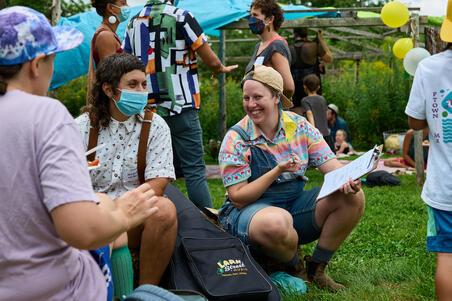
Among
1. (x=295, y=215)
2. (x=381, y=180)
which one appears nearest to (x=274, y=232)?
(x=295, y=215)

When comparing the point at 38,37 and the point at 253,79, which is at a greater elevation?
the point at 38,37

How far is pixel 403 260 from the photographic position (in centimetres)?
466

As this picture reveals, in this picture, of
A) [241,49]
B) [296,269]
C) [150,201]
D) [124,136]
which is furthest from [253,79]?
[241,49]

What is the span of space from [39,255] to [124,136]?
69.2 inches

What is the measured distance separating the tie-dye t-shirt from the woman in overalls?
710 millimetres

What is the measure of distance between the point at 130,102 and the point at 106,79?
0.66ft

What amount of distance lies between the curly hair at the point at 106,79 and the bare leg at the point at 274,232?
1.00 m

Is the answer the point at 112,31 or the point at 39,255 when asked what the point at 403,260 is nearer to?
the point at 112,31

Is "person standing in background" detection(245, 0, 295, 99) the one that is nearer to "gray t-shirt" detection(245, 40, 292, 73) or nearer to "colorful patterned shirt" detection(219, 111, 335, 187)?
"gray t-shirt" detection(245, 40, 292, 73)

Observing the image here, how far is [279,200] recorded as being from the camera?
13.9 ft

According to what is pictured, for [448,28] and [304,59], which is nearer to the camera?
[448,28]

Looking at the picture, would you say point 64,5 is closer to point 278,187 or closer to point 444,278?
point 278,187

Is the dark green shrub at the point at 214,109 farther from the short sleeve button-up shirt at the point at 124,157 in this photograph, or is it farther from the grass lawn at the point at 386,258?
the short sleeve button-up shirt at the point at 124,157

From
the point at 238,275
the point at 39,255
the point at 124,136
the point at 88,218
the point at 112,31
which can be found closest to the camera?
the point at 88,218
